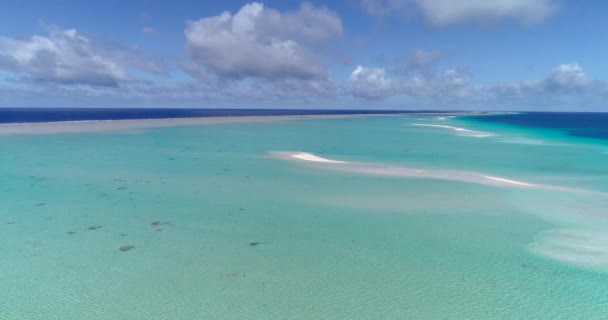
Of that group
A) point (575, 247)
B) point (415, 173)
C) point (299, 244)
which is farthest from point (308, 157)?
point (575, 247)

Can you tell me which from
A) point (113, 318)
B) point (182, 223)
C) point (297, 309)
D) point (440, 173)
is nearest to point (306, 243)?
point (297, 309)

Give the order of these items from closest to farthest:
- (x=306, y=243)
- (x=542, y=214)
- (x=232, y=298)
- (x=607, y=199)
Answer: (x=232, y=298) → (x=306, y=243) → (x=542, y=214) → (x=607, y=199)

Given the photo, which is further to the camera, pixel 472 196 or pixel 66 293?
pixel 472 196

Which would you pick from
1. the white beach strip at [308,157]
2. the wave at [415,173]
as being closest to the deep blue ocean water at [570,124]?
the wave at [415,173]

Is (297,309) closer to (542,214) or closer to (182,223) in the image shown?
(182,223)

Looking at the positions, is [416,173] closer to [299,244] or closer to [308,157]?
[308,157]

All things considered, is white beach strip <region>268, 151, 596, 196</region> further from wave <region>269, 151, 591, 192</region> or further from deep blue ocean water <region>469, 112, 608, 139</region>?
deep blue ocean water <region>469, 112, 608, 139</region>
